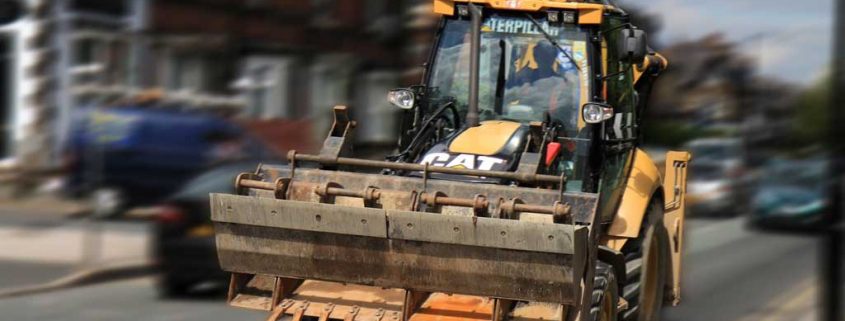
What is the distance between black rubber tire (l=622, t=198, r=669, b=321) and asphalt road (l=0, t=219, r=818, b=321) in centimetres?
491

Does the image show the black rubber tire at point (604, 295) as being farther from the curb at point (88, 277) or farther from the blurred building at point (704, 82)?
the blurred building at point (704, 82)

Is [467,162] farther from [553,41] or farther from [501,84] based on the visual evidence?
[553,41]

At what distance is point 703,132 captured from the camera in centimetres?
2617

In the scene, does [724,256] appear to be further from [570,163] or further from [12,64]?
[570,163]

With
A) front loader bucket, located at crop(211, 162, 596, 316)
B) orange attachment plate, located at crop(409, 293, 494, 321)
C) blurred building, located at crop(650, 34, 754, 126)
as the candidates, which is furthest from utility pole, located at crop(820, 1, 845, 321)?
blurred building, located at crop(650, 34, 754, 126)

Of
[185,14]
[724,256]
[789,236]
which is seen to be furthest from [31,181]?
[789,236]

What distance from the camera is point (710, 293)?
1906 centimetres

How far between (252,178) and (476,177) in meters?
1.39

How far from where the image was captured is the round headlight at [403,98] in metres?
9.71

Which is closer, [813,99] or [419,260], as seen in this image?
[419,260]

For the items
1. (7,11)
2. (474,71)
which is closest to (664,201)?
(474,71)

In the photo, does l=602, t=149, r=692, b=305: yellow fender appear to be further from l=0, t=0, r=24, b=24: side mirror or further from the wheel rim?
l=0, t=0, r=24, b=24: side mirror

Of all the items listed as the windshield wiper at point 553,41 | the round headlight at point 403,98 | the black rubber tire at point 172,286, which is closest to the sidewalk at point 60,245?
the black rubber tire at point 172,286

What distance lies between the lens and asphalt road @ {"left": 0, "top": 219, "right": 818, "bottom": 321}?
1430 cm
